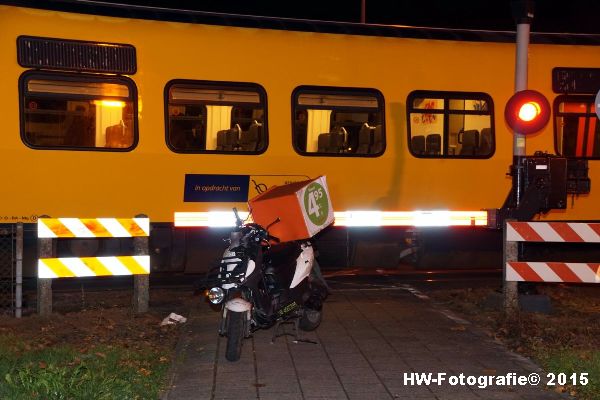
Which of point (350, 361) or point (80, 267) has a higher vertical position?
point (80, 267)

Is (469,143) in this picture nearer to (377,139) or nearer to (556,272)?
(377,139)

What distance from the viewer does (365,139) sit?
35.4ft

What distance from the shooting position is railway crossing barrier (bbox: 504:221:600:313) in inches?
307

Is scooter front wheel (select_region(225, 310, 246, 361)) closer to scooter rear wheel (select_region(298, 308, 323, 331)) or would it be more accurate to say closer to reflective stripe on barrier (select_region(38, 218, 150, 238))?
scooter rear wheel (select_region(298, 308, 323, 331))

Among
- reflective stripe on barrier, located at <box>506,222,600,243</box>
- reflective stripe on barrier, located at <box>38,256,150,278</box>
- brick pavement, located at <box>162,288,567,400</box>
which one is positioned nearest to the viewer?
brick pavement, located at <box>162,288,567,400</box>

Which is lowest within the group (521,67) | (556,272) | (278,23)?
(556,272)

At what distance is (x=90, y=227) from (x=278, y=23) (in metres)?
4.30

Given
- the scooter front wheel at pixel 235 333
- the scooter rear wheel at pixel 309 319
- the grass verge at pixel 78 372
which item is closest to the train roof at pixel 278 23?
the grass verge at pixel 78 372

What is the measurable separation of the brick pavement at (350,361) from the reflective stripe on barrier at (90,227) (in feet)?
3.91

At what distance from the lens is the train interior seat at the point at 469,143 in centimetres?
1112

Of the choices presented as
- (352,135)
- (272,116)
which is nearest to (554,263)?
(352,135)

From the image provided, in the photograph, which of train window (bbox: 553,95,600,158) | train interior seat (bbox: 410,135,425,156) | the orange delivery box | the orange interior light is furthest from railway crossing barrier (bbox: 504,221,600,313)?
the orange interior light

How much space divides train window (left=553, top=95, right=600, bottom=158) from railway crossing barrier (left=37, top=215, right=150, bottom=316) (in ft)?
21.9

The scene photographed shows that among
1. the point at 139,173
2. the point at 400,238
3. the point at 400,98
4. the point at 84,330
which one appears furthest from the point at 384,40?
the point at 84,330
